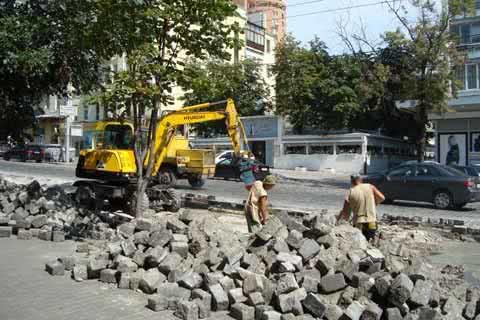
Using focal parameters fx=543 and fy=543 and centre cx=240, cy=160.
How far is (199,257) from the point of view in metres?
8.14

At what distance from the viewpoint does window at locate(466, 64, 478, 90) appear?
3303 centimetres

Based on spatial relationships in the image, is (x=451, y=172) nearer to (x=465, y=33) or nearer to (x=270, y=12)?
(x=465, y=33)

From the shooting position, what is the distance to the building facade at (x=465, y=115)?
107 feet

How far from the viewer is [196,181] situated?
2402 centimetres

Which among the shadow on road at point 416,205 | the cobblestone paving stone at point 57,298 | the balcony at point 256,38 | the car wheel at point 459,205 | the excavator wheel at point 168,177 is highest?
the balcony at point 256,38

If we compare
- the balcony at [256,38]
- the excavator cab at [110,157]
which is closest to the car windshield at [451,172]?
the excavator cab at [110,157]

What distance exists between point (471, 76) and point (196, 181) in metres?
19.5

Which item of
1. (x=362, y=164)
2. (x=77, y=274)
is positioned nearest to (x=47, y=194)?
(x=77, y=274)

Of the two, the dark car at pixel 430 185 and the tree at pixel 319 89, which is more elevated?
the tree at pixel 319 89

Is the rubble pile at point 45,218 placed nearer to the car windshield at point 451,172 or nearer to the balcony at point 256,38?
the car windshield at point 451,172

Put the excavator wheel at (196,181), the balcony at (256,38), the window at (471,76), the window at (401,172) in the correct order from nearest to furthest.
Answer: the window at (401,172) < the excavator wheel at (196,181) < the window at (471,76) < the balcony at (256,38)

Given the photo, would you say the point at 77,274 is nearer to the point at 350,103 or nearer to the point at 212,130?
the point at 350,103

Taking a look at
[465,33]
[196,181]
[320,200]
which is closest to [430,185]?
[320,200]

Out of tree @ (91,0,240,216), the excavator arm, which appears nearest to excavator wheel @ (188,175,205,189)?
the excavator arm
